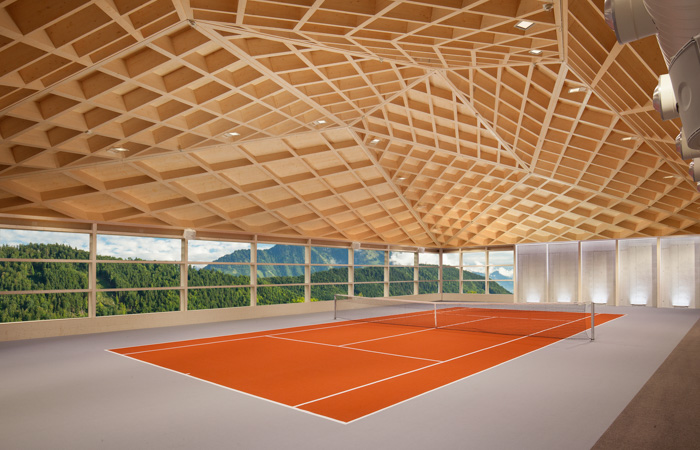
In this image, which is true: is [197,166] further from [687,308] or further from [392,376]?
[687,308]

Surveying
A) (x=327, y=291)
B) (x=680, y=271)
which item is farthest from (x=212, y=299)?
(x=680, y=271)

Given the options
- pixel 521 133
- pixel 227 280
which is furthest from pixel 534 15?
pixel 227 280

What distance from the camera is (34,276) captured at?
2370cm

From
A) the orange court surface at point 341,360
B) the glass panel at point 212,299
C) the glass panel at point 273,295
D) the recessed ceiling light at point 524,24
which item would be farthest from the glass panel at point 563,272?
the recessed ceiling light at point 524,24

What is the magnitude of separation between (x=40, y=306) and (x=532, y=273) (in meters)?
28.4

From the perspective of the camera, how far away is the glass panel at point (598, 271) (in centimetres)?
2975

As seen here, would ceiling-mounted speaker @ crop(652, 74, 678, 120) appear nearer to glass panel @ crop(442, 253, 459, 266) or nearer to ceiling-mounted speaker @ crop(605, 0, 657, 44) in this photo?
ceiling-mounted speaker @ crop(605, 0, 657, 44)

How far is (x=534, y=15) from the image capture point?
8867mm

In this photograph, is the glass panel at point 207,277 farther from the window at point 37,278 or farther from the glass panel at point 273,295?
the window at point 37,278

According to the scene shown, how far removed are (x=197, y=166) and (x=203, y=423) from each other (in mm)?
12811

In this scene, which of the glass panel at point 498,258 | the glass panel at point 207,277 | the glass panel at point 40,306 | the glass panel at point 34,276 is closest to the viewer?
the glass panel at point 40,306

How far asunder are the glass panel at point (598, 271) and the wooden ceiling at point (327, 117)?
1707 mm

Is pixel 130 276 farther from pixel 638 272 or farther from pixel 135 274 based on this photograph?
pixel 638 272

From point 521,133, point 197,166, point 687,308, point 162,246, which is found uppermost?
point 521,133
